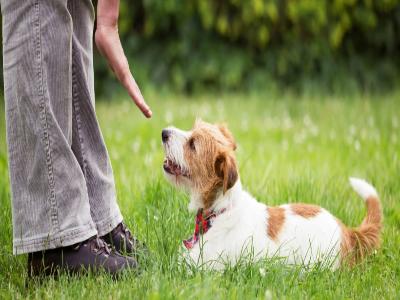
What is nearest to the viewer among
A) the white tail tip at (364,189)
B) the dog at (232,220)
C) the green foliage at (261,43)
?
the dog at (232,220)

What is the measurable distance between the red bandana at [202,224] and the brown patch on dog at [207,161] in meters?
0.05

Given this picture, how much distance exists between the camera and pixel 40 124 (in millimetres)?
2838

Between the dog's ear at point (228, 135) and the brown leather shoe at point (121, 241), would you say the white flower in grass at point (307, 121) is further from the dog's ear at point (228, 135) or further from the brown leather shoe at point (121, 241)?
the brown leather shoe at point (121, 241)

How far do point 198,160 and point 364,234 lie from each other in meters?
1.05

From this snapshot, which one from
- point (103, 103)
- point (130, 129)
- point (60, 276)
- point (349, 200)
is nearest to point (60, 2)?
point (60, 276)

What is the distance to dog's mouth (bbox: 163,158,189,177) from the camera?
11.3 feet

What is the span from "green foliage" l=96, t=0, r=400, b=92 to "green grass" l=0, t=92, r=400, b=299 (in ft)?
3.24

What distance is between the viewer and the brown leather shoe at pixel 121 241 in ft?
10.9

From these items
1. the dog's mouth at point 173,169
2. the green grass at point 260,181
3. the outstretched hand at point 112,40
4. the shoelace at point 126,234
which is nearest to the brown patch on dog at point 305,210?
the green grass at point 260,181

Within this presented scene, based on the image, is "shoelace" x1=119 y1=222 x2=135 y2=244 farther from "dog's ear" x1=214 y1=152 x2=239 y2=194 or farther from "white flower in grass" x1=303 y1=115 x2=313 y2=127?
"white flower in grass" x1=303 y1=115 x2=313 y2=127

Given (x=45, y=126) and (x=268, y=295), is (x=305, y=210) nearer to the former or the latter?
(x=268, y=295)

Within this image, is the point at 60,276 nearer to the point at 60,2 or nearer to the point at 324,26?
the point at 60,2

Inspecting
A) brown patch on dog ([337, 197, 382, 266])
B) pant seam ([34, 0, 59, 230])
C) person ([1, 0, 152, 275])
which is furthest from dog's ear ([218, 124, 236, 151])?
pant seam ([34, 0, 59, 230])

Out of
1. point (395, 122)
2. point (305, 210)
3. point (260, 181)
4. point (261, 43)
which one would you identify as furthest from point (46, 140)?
point (261, 43)
